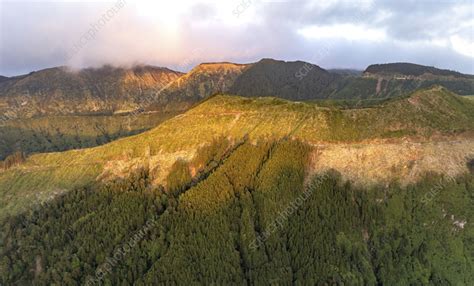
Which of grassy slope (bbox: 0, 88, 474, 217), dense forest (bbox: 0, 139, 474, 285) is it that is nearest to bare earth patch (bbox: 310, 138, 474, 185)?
dense forest (bbox: 0, 139, 474, 285)

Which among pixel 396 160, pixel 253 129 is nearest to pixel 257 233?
pixel 253 129

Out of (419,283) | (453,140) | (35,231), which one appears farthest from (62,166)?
(453,140)

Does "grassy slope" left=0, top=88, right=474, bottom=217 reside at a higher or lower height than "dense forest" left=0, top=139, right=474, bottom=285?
higher

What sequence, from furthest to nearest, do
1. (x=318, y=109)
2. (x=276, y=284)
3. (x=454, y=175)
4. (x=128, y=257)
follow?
(x=318, y=109) < (x=454, y=175) < (x=128, y=257) < (x=276, y=284)

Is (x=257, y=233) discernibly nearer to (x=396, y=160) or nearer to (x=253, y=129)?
(x=253, y=129)

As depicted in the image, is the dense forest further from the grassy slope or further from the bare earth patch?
the grassy slope

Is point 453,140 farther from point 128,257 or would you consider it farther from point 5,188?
point 5,188
